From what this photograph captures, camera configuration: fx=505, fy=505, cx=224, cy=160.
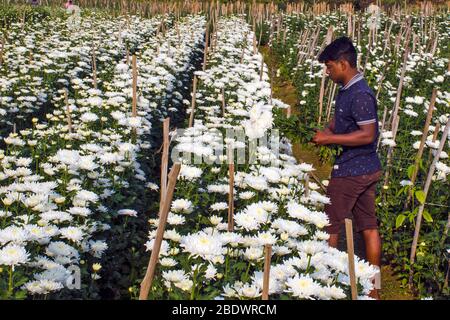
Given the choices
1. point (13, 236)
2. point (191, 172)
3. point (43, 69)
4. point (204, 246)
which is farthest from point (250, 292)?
point (43, 69)

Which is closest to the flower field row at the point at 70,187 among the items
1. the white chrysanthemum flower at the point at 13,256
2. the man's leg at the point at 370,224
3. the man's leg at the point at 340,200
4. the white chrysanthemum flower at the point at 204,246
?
the white chrysanthemum flower at the point at 13,256

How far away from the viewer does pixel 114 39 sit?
13.4 metres

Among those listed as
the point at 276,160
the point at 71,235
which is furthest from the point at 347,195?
the point at 71,235

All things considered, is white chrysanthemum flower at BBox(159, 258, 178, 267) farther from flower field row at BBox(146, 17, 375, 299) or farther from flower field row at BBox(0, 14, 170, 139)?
flower field row at BBox(0, 14, 170, 139)

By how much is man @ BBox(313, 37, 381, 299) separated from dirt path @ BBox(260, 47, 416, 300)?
633 mm

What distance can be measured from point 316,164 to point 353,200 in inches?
156

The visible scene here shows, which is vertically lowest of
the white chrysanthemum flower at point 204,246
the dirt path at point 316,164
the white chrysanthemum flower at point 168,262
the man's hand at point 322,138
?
the dirt path at point 316,164

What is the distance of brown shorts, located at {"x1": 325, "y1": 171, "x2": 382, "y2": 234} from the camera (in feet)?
12.0

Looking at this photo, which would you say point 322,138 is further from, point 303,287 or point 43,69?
point 43,69

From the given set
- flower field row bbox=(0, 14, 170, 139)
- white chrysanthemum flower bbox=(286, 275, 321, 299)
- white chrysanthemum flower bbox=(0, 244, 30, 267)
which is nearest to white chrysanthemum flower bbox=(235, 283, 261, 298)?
white chrysanthemum flower bbox=(286, 275, 321, 299)

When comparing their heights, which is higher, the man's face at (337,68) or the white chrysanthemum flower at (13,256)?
the man's face at (337,68)

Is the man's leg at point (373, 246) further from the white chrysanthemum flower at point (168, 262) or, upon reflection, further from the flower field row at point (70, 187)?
the flower field row at point (70, 187)

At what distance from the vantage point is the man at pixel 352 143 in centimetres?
349

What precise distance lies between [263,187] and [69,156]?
1.69 meters
